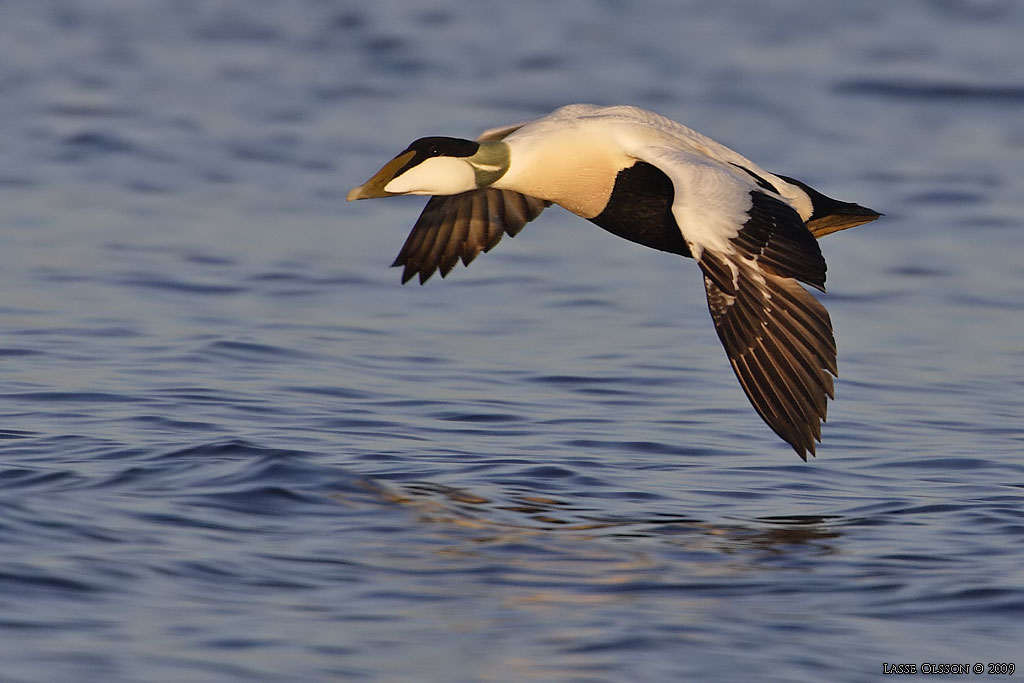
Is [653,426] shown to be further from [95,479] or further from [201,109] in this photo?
[201,109]

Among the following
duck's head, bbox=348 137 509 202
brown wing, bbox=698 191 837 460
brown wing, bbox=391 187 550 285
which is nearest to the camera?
brown wing, bbox=698 191 837 460

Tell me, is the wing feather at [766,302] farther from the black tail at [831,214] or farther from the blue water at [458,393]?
the black tail at [831,214]

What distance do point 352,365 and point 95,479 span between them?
7.10 feet

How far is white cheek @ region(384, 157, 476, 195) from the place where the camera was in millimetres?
6246

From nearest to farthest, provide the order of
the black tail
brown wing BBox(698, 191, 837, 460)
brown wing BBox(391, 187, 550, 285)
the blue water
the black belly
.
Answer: the blue water
brown wing BBox(698, 191, 837, 460)
the black belly
the black tail
brown wing BBox(391, 187, 550, 285)

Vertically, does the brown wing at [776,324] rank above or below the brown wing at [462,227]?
below

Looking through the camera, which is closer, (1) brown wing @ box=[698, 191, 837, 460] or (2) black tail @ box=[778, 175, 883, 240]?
(1) brown wing @ box=[698, 191, 837, 460]

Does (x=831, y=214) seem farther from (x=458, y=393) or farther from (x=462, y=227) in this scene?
(x=458, y=393)

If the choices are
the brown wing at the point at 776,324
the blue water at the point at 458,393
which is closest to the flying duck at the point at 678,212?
the brown wing at the point at 776,324

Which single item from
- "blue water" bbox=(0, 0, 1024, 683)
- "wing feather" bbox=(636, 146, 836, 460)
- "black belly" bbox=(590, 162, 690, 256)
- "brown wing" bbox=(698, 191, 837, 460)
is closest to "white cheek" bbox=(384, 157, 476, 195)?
"black belly" bbox=(590, 162, 690, 256)

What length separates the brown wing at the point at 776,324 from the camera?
5.63 m

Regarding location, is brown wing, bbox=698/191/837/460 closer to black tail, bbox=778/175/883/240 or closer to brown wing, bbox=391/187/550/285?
black tail, bbox=778/175/883/240

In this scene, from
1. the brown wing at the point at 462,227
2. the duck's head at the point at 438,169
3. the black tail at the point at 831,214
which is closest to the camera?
the duck's head at the point at 438,169

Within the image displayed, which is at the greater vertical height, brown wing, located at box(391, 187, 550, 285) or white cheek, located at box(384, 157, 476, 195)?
white cheek, located at box(384, 157, 476, 195)
